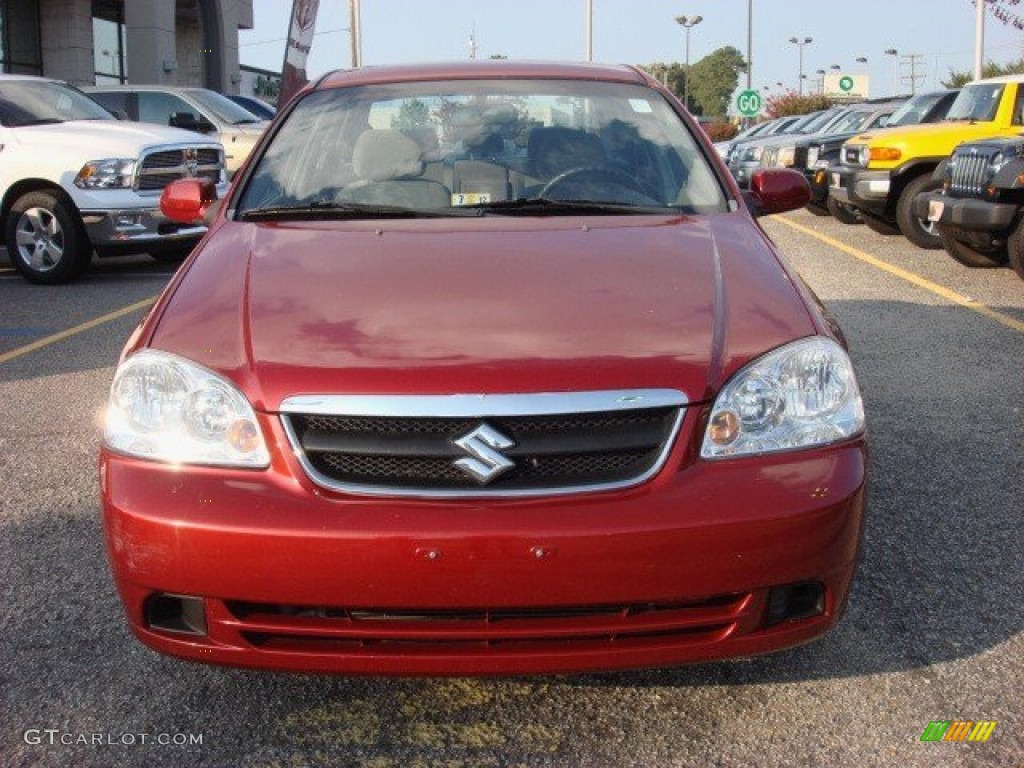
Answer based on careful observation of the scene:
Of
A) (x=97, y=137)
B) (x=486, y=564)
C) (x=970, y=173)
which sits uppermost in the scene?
(x=97, y=137)

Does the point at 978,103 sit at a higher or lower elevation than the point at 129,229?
higher

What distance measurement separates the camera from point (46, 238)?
33.3 feet

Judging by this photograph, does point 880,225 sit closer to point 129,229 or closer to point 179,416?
point 129,229

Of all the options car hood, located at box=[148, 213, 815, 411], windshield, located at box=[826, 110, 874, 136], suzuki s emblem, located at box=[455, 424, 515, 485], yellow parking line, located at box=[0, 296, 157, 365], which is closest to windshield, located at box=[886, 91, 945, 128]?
windshield, located at box=[826, 110, 874, 136]

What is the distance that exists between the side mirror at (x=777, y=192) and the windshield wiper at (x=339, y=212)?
121 cm

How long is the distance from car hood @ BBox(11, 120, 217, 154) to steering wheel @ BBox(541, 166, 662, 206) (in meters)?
7.29

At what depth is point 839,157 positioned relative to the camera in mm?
15172

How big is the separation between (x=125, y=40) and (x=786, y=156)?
17163mm

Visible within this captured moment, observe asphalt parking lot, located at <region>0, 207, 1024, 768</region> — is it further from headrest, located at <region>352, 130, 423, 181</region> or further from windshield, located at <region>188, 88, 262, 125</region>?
windshield, located at <region>188, 88, 262, 125</region>

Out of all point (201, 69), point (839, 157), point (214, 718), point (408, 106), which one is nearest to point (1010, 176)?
point (839, 157)

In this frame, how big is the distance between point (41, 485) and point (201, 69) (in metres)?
31.4

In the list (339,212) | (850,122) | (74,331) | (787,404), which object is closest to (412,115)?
(339,212)

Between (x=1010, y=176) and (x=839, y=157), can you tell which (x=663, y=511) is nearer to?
(x=1010, y=176)

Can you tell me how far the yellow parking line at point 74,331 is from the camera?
23.6 ft
